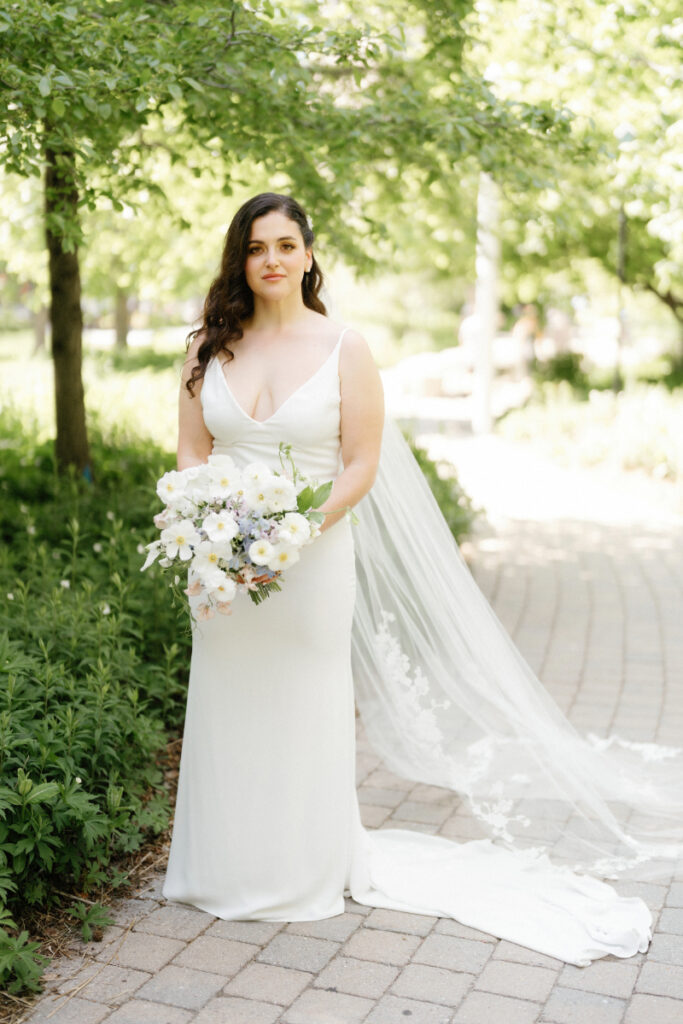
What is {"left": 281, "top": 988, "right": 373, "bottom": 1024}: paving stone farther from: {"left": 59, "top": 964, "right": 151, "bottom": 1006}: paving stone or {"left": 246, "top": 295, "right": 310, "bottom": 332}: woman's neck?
{"left": 246, "top": 295, "right": 310, "bottom": 332}: woman's neck

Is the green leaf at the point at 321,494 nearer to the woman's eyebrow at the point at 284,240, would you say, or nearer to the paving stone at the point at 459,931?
the woman's eyebrow at the point at 284,240

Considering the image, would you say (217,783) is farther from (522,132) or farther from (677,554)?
(677,554)

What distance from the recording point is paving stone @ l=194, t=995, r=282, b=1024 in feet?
10.3

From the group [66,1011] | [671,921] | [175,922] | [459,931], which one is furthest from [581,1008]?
[66,1011]

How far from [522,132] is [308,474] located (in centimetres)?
321

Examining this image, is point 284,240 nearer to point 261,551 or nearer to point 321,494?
point 321,494

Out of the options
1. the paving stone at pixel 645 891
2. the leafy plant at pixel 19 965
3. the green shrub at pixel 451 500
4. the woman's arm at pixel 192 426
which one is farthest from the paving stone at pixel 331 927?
the green shrub at pixel 451 500

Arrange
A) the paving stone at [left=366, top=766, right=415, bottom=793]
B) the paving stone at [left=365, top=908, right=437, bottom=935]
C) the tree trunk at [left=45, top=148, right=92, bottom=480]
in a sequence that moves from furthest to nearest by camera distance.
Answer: the tree trunk at [left=45, top=148, right=92, bottom=480]
the paving stone at [left=366, top=766, right=415, bottom=793]
the paving stone at [left=365, top=908, right=437, bottom=935]

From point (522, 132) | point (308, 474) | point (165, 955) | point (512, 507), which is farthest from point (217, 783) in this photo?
point (512, 507)

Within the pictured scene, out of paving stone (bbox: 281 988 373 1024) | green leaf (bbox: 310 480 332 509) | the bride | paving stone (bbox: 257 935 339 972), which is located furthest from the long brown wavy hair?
paving stone (bbox: 281 988 373 1024)

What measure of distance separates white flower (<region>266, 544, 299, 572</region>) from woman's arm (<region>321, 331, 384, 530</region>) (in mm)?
356

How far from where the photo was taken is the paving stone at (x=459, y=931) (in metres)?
3.64

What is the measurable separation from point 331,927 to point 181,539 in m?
1.47

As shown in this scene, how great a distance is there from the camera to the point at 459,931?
3.68 meters
